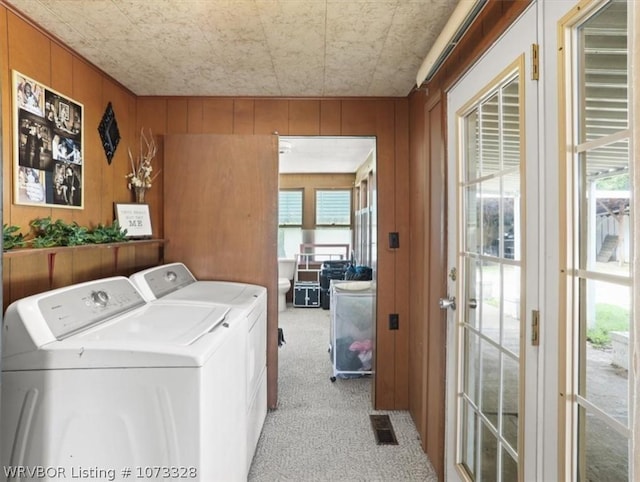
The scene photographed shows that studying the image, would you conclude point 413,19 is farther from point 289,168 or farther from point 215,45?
point 289,168

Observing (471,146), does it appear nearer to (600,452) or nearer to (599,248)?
(599,248)

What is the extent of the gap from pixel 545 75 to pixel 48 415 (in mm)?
1791

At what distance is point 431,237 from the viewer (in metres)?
2.02

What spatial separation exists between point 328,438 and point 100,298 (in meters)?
1.54

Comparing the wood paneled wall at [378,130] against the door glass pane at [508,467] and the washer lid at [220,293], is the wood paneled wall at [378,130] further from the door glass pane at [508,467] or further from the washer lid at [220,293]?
the door glass pane at [508,467]

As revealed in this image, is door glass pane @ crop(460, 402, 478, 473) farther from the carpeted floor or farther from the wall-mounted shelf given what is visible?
the wall-mounted shelf

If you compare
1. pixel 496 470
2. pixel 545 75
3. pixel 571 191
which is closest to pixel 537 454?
pixel 496 470

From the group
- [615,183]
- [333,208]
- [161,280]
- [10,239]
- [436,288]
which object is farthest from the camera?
[333,208]

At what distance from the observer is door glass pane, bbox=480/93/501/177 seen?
4.35 ft

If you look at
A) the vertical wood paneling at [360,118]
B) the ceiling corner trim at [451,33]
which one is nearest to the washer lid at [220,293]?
the vertical wood paneling at [360,118]

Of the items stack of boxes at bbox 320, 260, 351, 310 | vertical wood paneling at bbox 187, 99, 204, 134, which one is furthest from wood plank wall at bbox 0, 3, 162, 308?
stack of boxes at bbox 320, 260, 351, 310

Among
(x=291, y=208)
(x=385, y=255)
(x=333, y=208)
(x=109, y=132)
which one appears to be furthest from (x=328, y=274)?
(x=109, y=132)

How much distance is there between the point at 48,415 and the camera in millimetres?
1096

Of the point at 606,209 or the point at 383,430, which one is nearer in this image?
the point at 606,209
